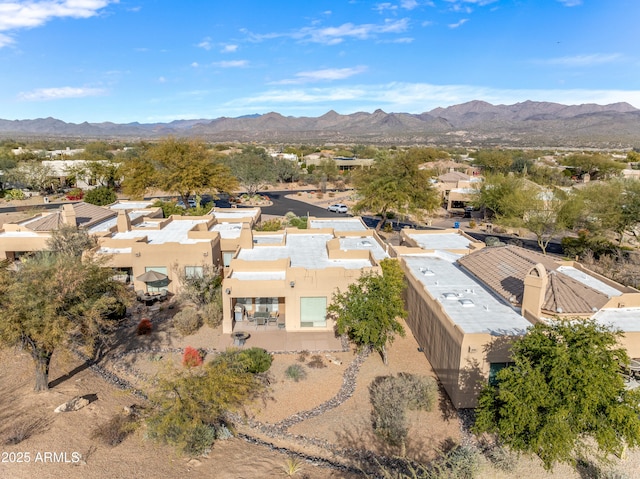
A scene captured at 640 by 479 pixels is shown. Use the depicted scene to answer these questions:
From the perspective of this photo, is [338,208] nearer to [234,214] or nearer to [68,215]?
[234,214]

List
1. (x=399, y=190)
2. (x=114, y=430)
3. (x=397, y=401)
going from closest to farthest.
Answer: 1. (x=114, y=430)
2. (x=397, y=401)
3. (x=399, y=190)

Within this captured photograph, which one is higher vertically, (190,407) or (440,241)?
(440,241)

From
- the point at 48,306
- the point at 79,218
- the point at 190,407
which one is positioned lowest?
the point at 190,407

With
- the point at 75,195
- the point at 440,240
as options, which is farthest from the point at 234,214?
the point at 75,195

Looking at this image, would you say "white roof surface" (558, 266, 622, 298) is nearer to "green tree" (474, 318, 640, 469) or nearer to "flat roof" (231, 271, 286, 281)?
"green tree" (474, 318, 640, 469)

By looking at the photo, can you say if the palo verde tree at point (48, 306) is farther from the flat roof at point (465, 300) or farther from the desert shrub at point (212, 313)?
the flat roof at point (465, 300)

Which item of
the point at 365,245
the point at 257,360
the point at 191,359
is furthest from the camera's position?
the point at 365,245

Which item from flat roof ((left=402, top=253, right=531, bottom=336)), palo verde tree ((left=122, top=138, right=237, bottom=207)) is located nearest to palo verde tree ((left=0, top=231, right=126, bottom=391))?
flat roof ((left=402, top=253, right=531, bottom=336))
